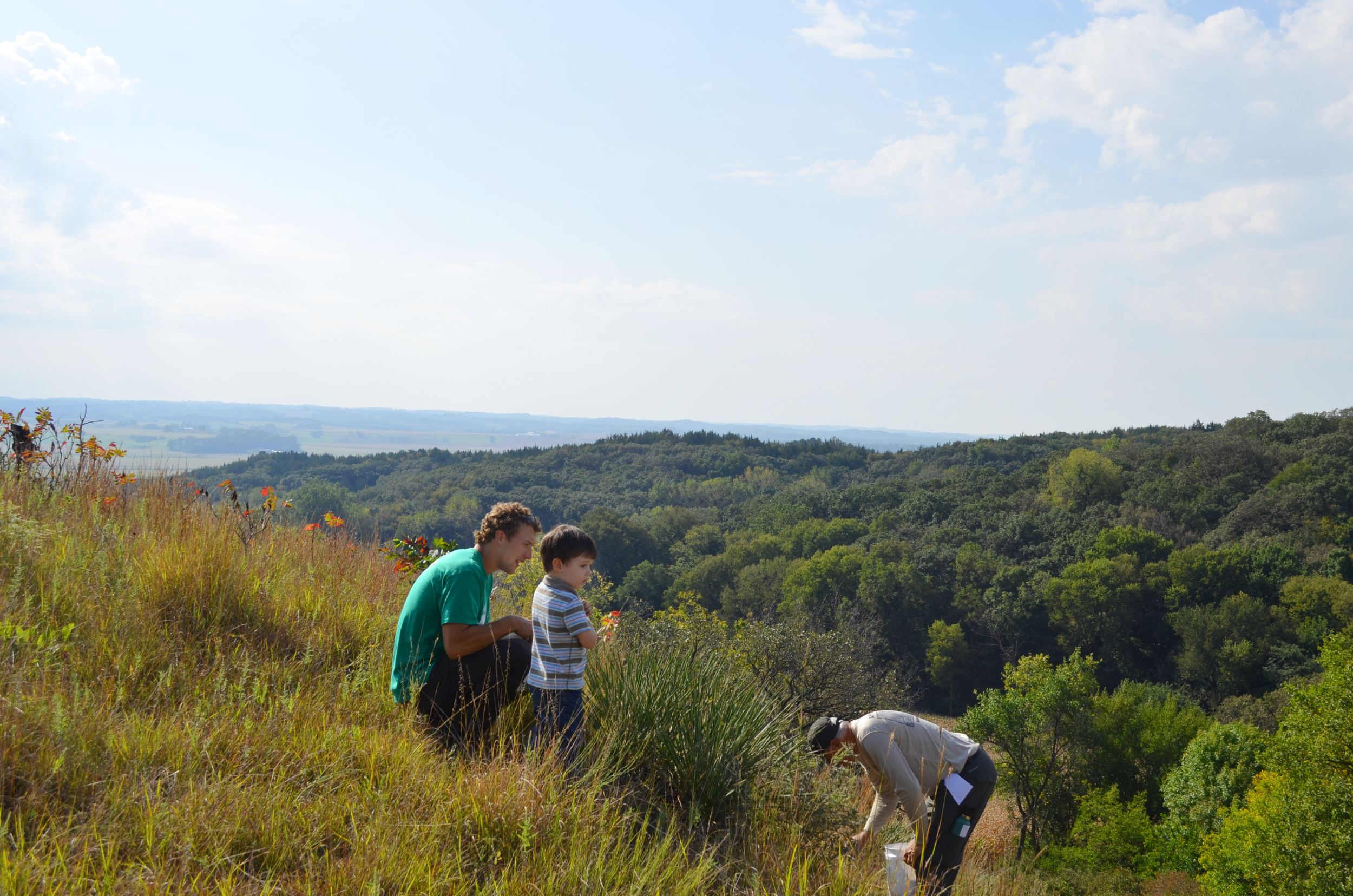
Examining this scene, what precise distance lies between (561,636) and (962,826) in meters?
1.90

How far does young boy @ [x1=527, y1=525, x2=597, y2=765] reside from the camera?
11.1 feet

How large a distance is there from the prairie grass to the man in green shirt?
14 cm

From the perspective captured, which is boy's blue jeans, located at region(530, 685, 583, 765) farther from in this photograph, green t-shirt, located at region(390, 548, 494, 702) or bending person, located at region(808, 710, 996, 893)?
bending person, located at region(808, 710, 996, 893)

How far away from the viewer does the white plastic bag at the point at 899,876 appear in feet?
9.48

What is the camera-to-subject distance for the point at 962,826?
3549 mm

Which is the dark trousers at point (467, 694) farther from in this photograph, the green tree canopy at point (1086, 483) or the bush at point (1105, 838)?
the green tree canopy at point (1086, 483)

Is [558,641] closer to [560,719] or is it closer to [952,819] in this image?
[560,719]

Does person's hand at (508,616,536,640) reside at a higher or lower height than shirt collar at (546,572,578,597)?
lower

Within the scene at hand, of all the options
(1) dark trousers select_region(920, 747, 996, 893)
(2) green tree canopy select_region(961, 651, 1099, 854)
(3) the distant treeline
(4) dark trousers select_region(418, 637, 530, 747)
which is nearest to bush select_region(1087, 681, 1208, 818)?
(2) green tree canopy select_region(961, 651, 1099, 854)

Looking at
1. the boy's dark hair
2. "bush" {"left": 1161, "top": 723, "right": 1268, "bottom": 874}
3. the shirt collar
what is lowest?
"bush" {"left": 1161, "top": 723, "right": 1268, "bottom": 874}

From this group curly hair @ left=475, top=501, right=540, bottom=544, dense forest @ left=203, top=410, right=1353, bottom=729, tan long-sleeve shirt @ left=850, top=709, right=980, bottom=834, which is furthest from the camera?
dense forest @ left=203, top=410, right=1353, bottom=729

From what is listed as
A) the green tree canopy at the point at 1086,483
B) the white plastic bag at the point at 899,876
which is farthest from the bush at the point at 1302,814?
the green tree canopy at the point at 1086,483

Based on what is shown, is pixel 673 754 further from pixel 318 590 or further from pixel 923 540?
pixel 923 540

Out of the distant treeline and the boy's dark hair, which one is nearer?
the boy's dark hair
